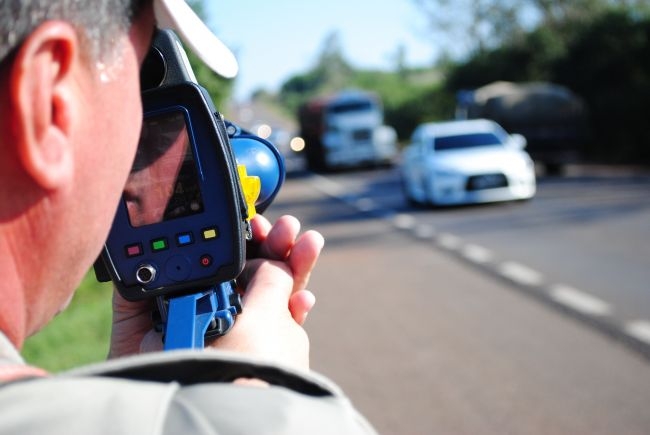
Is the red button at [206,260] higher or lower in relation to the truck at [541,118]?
higher

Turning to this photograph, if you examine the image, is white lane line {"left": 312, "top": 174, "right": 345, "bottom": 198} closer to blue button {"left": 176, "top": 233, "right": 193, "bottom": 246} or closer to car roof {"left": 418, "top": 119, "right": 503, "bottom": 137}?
car roof {"left": 418, "top": 119, "right": 503, "bottom": 137}

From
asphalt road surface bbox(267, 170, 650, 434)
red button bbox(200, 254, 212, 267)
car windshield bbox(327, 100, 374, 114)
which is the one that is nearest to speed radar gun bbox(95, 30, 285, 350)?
red button bbox(200, 254, 212, 267)

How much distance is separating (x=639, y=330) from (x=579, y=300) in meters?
1.31

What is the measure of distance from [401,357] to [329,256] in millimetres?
6034

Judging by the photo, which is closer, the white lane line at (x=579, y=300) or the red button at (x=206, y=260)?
the red button at (x=206, y=260)

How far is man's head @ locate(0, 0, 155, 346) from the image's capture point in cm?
86

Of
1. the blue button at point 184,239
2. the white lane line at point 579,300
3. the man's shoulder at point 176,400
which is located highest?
the blue button at point 184,239

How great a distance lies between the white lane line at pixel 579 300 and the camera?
805 centimetres

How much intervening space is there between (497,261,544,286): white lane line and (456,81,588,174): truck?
16072 millimetres

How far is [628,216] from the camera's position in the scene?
14.7 metres

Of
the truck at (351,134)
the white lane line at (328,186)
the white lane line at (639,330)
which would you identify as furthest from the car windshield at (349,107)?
the white lane line at (639,330)

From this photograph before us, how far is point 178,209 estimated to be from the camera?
4.40 ft

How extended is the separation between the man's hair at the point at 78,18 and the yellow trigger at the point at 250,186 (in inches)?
17.2

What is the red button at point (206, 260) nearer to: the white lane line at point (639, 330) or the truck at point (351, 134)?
the white lane line at point (639, 330)
